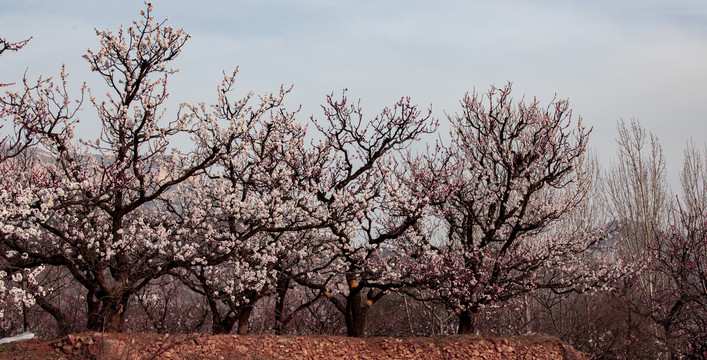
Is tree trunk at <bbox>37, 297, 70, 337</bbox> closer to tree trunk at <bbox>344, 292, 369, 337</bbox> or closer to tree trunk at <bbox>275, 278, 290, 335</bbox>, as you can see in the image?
tree trunk at <bbox>275, 278, 290, 335</bbox>

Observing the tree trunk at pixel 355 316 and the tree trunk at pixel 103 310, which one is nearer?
the tree trunk at pixel 103 310

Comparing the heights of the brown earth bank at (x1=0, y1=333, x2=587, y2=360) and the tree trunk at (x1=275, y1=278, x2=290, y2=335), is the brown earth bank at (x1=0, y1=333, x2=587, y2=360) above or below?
below

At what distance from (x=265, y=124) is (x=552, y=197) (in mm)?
8310

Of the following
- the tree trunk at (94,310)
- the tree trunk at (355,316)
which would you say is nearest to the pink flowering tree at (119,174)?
the tree trunk at (94,310)

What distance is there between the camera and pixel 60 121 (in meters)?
9.25

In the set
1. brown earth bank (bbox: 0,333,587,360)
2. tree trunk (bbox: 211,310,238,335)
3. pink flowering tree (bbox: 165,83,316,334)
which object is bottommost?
brown earth bank (bbox: 0,333,587,360)

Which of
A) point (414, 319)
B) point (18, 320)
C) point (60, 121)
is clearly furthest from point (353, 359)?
point (18, 320)

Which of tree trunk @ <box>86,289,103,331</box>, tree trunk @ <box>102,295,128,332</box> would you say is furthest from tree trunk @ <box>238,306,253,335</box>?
tree trunk @ <box>86,289,103,331</box>

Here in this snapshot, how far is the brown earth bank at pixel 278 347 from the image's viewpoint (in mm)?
8266

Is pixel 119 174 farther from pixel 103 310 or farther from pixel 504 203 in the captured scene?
pixel 504 203

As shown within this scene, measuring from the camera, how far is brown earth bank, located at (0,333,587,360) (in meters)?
8.27

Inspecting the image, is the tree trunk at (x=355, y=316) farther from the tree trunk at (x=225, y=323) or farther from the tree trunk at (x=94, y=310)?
the tree trunk at (x=94, y=310)

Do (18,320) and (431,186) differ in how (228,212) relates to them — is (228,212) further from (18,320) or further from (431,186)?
(18,320)

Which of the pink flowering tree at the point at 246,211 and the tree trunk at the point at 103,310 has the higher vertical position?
the pink flowering tree at the point at 246,211
